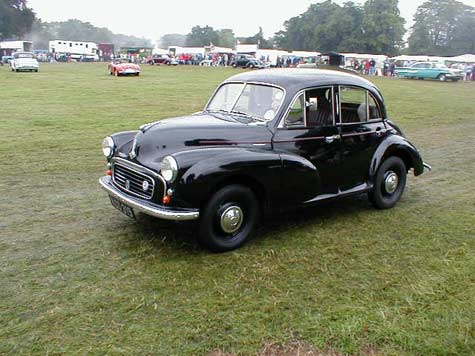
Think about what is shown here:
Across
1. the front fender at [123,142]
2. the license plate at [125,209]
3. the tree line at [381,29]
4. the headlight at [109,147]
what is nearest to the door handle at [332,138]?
the front fender at [123,142]

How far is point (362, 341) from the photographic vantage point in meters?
3.07

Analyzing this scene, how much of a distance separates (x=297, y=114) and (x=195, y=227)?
66.3 inches

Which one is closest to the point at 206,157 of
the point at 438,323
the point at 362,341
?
the point at 362,341

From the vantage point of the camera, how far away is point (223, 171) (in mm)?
4105

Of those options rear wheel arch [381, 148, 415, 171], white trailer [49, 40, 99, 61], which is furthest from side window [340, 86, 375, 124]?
white trailer [49, 40, 99, 61]

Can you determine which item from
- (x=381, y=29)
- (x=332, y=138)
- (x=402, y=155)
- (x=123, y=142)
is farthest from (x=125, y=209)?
(x=381, y=29)

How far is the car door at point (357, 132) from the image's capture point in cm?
527

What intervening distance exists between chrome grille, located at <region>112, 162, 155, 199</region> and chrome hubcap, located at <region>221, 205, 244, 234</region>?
0.72 meters

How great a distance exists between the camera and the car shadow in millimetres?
4504

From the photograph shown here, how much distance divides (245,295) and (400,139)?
336 cm

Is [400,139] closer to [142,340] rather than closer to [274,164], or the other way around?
[274,164]

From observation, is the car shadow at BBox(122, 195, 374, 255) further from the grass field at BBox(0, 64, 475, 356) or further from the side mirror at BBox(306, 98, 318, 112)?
the side mirror at BBox(306, 98, 318, 112)

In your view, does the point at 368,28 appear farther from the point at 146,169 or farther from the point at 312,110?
the point at 146,169

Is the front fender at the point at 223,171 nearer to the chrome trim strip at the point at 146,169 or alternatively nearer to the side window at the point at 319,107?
the chrome trim strip at the point at 146,169
